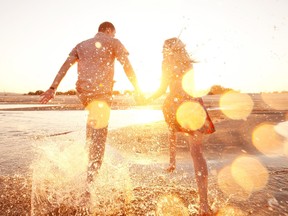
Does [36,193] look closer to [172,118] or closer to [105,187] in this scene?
[105,187]

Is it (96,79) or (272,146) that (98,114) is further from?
(272,146)

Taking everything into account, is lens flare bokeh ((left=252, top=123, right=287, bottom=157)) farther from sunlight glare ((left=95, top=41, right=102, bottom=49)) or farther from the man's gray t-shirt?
sunlight glare ((left=95, top=41, right=102, bottom=49))

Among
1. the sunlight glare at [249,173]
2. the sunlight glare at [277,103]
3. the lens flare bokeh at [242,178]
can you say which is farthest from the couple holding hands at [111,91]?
the sunlight glare at [277,103]

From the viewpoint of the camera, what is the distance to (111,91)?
12.6ft

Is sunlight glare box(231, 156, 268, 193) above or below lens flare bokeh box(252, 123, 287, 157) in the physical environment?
below

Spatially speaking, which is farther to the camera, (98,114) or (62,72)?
(62,72)

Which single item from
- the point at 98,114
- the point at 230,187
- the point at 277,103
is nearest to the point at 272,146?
the point at 230,187

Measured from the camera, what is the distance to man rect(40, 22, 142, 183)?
12.1 feet

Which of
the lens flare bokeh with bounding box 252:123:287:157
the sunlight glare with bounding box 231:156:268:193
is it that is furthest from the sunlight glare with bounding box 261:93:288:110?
the sunlight glare with bounding box 231:156:268:193

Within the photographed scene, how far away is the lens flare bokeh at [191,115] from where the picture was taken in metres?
3.35

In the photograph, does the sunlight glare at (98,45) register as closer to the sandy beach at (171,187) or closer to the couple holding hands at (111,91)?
the couple holding hands at (111,91)

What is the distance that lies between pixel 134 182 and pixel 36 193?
142 cm

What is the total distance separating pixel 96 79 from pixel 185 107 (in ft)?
3.80

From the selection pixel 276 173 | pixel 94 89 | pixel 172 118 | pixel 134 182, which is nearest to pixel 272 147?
pixel 276 173
